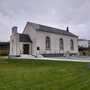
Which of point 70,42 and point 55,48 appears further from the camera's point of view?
point 70,42

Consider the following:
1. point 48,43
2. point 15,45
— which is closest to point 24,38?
point 15,45

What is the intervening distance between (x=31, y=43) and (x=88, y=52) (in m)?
13.3

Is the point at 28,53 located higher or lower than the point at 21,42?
lower

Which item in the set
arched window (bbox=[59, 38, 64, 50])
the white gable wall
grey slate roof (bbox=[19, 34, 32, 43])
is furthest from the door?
arched window (bbox=[59, 38, 64, 50])

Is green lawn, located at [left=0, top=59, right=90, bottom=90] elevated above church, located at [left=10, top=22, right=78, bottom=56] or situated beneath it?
situated beneath

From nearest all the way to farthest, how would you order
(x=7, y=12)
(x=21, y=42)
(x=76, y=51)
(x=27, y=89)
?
1. (x=27, y=89)
2. (x=7, y=12)
3. (x=21, y=42)
4. (x=76, y=51)

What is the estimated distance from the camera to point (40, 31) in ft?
84.0

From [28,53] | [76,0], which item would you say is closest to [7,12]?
[28,53]

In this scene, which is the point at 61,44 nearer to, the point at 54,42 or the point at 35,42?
the point at 54,42

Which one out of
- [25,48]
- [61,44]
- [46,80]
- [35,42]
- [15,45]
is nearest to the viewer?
[46,80]

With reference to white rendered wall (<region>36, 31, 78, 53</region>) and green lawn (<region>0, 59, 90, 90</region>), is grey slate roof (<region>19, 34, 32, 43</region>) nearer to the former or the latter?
white rendered wall (<region>36, 31, 78, 53</region>)

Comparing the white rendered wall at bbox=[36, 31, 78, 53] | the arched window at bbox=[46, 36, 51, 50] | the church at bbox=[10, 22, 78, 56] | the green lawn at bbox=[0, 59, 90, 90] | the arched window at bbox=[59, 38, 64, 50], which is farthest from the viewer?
the arched window at bbox=[59, 38, 64, 50]

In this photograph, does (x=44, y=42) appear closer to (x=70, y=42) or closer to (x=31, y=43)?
(x=31, y=43)

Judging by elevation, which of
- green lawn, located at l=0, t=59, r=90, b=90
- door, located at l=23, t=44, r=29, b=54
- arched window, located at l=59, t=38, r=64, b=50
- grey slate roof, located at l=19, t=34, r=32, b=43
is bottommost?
green lawn, located at l=0, t=59, r=90, b=90
